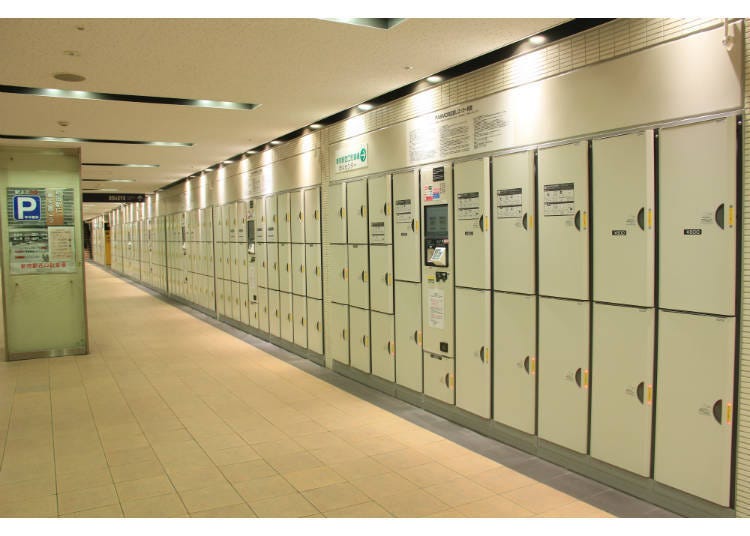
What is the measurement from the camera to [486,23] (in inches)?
149

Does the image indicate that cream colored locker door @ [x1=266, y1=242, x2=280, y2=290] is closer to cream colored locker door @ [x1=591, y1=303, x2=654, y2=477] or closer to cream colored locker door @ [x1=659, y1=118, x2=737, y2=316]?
cream colored locker door @ [x1=591, y1=303, x2=654, y2=477]

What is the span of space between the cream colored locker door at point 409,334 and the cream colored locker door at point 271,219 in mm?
3425

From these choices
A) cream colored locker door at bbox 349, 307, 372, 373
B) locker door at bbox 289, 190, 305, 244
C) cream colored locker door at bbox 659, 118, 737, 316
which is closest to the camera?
cream colored locker door at bbox 659, 118, 737, 316

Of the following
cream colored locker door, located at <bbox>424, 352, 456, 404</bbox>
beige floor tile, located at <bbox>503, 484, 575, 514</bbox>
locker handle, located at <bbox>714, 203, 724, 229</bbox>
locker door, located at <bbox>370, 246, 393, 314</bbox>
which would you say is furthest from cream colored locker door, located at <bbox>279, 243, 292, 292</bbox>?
locker handle, located at <bbox>714, 203, 724, 229</bbox>

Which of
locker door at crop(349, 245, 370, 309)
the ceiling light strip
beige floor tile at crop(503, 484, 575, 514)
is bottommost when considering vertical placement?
beige floor tile at crop(503, 484, 575, 514)

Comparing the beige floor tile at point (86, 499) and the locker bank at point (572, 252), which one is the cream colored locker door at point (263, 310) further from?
the beige floor tile at point (86, 499)

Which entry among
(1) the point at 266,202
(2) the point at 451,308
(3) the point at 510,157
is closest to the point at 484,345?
(2) the point at 451,308

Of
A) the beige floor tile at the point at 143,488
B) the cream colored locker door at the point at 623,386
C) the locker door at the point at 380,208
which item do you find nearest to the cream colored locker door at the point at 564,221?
the cream colored locker door at the point at 623,386

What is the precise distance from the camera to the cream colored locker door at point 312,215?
7418mm

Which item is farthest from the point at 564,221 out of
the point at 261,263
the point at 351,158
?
the point at 261,263

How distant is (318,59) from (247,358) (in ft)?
15.6

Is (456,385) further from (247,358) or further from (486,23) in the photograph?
(247,358)

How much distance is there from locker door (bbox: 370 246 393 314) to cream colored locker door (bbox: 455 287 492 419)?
111cm

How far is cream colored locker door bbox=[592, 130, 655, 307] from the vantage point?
11.1 feet
